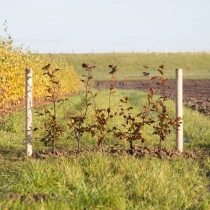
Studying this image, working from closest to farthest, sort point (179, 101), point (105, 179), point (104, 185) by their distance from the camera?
point (104, 185), point (105, 179), point (179, 101)

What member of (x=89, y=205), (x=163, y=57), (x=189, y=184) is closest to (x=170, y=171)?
(x=189, y=184)

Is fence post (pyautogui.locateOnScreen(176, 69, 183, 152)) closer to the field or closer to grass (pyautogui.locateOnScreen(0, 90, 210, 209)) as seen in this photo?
the field

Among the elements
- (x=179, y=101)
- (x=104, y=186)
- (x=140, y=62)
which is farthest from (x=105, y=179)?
(x=140, y=62)

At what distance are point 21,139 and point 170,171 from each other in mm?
5799

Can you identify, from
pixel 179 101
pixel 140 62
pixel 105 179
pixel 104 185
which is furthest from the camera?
pixel 140 62

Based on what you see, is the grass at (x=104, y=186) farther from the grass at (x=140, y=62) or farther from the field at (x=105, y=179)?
the grass at (x=140, y=62)

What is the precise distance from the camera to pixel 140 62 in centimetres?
8500

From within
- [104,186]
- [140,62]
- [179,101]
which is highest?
[140,62]

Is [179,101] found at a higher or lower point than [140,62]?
lower

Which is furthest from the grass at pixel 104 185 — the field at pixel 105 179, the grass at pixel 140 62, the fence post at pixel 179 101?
the grass at pixel 140 62

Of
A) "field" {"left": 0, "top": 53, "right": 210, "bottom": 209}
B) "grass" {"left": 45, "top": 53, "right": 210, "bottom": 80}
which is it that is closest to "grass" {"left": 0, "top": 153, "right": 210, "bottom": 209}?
"field" {"left": 0, "top": 53, "right": 210, "bottom": 209}

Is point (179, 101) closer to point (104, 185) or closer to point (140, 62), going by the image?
point (104, 185)

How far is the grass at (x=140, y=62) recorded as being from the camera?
3059 inches

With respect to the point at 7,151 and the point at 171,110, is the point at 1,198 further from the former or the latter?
the point at 171,110
